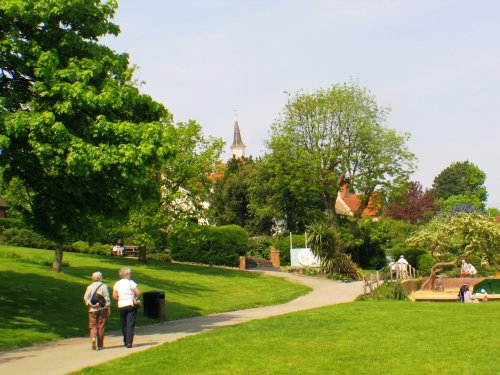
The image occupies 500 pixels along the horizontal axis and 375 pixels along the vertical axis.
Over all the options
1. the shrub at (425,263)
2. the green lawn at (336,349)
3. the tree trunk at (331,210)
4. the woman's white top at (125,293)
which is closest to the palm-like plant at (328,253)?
the shrub at (425,263)

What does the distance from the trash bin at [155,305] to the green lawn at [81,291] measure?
29 cm

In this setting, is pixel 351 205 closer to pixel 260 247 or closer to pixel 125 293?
pixel 260 247

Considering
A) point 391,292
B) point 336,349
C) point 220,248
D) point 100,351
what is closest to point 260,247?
point 220,248

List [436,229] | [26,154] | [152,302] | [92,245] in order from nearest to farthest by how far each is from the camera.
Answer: [26,154] < [152,302] < [436,229] < [92,245]

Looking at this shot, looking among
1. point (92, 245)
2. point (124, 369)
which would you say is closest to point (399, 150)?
point (92, 245)

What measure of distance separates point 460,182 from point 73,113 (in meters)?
110

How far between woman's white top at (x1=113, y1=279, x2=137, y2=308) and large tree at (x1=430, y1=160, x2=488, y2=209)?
107825 mm

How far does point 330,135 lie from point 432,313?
1345 inches

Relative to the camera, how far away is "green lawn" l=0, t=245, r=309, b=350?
16.9 metres

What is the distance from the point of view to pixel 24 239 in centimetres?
4525

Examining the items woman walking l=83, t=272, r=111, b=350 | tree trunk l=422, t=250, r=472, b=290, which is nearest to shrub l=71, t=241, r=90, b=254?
tree trunk l=422, t=250, r=472, b=290

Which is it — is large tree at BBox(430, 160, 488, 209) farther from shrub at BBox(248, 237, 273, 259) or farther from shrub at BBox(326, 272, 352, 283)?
shrub at BBox(326, 272, 352, 283)

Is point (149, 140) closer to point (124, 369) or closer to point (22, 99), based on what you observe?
point (22, 99)

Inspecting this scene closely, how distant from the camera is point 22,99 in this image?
16.5 m
